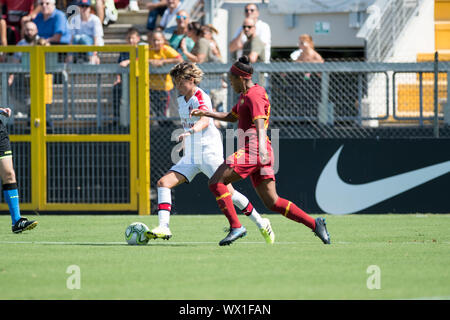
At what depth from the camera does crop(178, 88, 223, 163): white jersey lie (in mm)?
10555

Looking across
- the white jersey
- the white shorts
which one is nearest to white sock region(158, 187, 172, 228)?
the white shorts

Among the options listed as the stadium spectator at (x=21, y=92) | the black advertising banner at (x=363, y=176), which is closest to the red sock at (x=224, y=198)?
the black advertising banner at (x=363, y=176)

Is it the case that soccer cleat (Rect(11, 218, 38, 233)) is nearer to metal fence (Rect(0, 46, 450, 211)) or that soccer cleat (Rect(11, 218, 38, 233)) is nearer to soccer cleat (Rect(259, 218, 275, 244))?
soccer cleat (Rect(259, 218, 275, 244))

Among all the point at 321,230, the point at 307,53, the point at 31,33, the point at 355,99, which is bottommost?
the point at 321,230

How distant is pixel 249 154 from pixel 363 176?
18.3ft

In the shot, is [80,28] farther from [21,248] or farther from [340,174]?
[21,248]

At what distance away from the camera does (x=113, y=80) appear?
15039mm

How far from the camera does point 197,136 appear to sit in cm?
1083

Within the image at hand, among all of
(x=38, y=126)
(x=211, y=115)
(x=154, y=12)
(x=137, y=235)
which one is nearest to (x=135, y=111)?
(x=38, y=126)

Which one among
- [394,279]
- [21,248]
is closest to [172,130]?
[21,248]

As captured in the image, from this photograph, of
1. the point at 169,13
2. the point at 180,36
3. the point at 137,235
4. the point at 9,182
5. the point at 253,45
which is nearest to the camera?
the point at 137,235

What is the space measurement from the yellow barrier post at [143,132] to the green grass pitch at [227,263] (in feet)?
7.09

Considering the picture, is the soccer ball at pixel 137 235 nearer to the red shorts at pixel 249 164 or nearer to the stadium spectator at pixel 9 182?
the red shorts at pixel 249 164

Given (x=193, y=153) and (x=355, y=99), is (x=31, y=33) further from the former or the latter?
(x=193, y=153)
